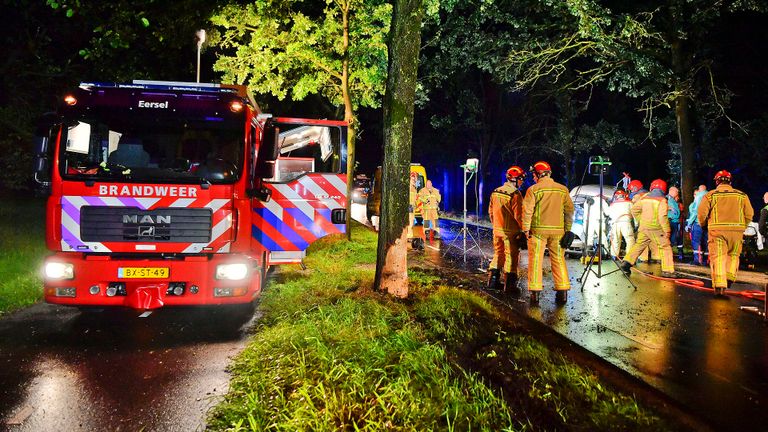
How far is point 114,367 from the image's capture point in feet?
16.4

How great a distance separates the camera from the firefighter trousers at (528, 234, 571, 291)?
7.59m

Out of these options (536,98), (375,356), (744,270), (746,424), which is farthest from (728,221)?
(536,98)

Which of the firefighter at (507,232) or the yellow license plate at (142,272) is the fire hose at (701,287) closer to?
the firefighter at (507,232)

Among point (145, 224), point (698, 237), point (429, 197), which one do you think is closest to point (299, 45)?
point (429, 197)

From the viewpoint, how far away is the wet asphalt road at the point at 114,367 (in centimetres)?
393

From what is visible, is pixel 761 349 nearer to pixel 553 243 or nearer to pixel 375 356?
pixel 553 243

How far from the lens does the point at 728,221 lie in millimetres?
8094

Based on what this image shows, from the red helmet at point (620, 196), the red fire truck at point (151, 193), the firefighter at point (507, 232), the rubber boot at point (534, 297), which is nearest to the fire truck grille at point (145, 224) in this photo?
the red fire truck at point (151, 193)

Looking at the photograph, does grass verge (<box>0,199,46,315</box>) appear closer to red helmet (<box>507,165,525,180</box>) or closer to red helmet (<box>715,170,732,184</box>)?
red helmet (<box>507,165,525,180</box>)

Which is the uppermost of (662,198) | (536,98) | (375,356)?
(536,98)

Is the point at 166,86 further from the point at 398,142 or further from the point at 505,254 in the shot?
the point at 505,254

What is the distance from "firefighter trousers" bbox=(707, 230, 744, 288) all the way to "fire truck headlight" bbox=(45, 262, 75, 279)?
907 centimetres

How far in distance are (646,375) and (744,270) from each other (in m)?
8.19

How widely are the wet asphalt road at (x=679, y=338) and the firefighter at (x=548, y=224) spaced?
389 millimetres
